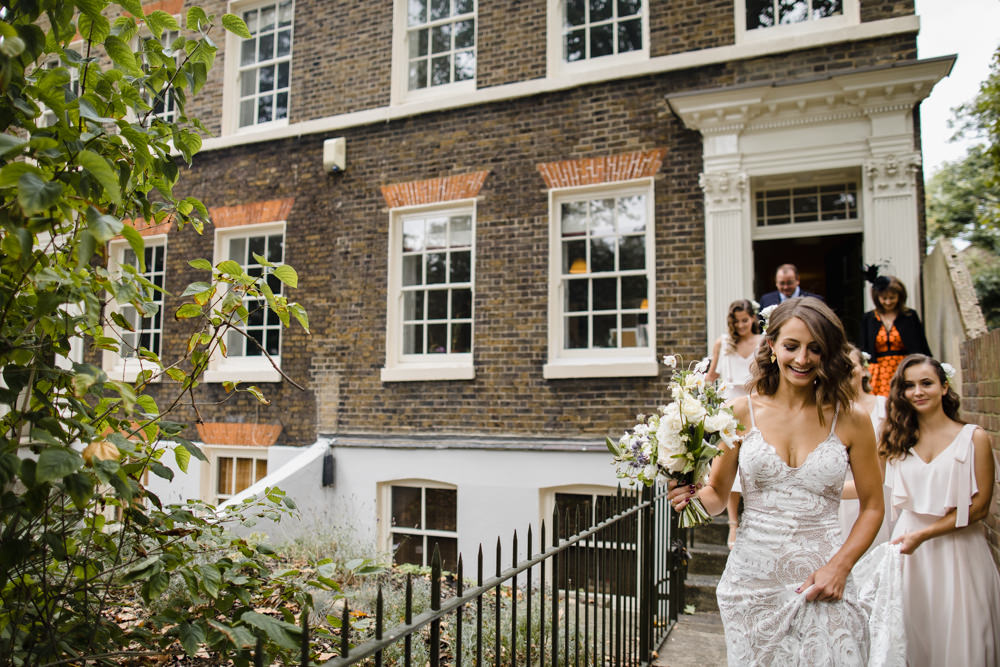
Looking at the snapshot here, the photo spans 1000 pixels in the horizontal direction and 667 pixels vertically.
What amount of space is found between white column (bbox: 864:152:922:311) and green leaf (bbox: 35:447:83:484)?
741cm

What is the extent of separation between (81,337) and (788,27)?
320 inches

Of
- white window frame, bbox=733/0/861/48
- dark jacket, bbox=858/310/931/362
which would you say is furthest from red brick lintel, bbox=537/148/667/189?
dark jacket, bbox=858/310/931/362

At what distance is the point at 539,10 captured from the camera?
29.6 feet

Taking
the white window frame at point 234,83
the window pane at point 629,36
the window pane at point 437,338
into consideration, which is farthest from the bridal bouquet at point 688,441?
the white window frame at point 234,83

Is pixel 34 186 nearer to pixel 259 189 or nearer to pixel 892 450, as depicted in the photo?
pixel 892 450

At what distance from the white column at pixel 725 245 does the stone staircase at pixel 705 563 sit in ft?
6.85

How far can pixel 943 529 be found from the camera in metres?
3.81

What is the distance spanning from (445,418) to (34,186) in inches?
298

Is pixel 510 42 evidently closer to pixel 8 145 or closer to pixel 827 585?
pixel 827 585

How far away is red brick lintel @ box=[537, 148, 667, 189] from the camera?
8.27m

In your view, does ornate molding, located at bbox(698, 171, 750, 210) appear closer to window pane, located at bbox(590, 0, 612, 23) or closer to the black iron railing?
window pane, located at bbox(590, 0, 612, 23)

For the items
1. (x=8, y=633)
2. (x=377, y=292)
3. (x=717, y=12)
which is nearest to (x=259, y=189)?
(x=377, y=292)

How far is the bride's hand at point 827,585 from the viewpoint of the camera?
8.51 ft

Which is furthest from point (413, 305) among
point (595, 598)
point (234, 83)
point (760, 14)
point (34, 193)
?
point (34, 193)
